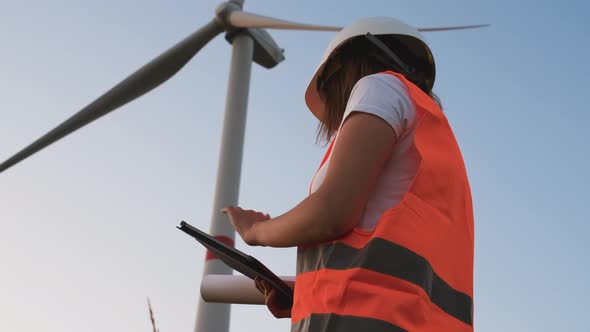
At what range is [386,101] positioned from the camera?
→ 7.53 feet

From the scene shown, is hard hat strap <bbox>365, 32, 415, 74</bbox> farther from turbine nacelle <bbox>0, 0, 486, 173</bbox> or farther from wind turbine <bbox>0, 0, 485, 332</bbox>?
turbine nacelle <bbox>0, 0, 486, 173</bbox>

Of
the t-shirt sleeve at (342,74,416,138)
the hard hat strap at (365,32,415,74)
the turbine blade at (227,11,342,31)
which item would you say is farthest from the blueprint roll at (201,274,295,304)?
the turbine blade at (227,11,342,31)

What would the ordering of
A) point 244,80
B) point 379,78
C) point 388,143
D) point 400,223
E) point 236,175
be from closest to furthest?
point 400,223
point 388,143
point 379,78
point 236,175
point 244,80

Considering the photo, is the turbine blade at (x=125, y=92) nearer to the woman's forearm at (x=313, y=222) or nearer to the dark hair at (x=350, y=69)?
the dark hair at (x=350, y=69)

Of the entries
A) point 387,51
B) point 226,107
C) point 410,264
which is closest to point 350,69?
point 387,51

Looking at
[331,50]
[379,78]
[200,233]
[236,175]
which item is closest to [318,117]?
[331,50]

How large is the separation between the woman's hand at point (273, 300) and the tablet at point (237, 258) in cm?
2

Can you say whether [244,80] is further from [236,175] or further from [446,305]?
[446,305]

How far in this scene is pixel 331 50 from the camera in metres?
2.76

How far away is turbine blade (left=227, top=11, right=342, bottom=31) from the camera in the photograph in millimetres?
17984

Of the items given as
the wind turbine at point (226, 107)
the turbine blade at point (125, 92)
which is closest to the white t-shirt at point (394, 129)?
the wind turbine at point (226, 107)

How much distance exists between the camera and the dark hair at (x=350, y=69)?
272 cm

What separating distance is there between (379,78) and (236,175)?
15838 millimetres

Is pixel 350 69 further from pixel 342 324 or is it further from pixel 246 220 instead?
pixel 342 324
